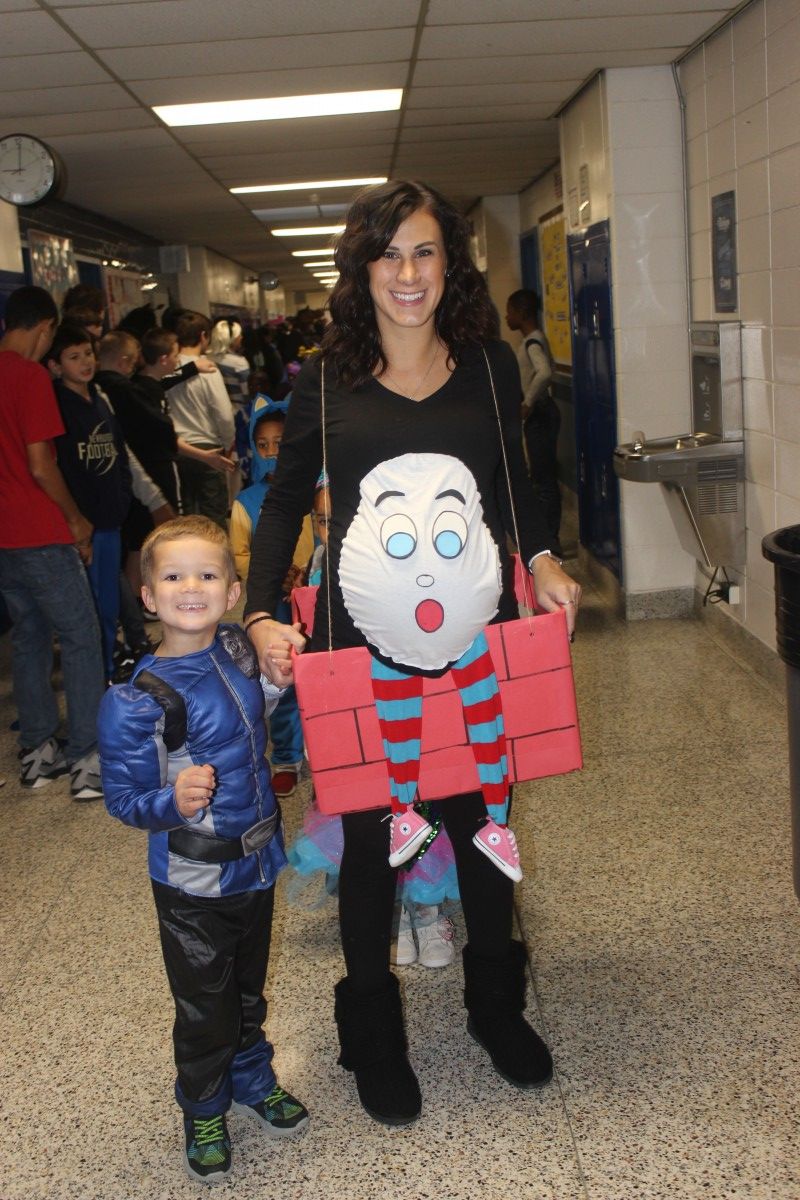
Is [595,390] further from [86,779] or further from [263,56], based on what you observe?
[86,779]

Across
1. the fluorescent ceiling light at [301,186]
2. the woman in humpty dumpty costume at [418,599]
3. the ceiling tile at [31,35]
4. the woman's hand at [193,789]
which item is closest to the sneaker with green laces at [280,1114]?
the woman in humpty dumpty costume at [418,599]

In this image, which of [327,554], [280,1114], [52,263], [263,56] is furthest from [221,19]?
[52,263]

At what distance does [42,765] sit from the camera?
13.1ft

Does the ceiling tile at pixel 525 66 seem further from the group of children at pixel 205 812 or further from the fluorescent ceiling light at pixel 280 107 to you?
the group of children at pixel 205 812

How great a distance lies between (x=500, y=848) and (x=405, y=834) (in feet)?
0.54

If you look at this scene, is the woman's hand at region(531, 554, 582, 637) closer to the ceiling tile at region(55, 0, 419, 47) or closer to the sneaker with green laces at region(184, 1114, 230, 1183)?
the sneaker with green laces at region(184, 1114, 230, 1183)

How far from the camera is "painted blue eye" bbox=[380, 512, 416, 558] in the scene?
1771mm

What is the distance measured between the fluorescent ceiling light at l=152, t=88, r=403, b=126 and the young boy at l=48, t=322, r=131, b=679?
1585 millimetres

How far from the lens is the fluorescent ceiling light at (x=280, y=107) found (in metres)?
5.41

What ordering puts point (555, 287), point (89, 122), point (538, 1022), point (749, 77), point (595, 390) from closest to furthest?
point (538, 1022) < point (749, 77) < point (89, 122) < point (595, 390) < point (555, 287)

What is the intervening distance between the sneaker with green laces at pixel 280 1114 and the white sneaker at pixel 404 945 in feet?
1.83

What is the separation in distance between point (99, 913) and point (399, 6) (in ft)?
10.1

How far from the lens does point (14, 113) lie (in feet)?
17.4

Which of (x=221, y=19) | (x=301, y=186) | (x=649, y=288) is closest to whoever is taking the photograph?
(x=221, y=19)
